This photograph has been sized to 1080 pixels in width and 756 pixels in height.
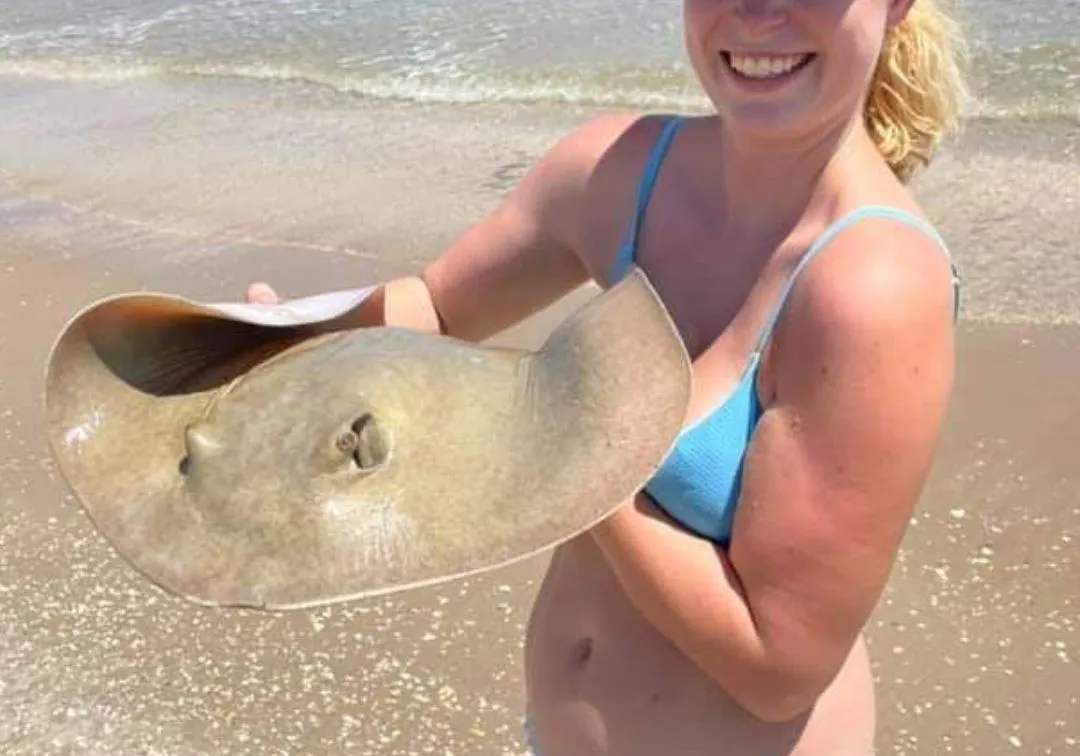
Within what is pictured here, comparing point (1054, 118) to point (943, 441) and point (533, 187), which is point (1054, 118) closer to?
point (943, 441)

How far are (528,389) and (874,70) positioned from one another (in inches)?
25.0

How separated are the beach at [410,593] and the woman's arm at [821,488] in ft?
5.80

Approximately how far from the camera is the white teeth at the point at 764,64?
1.80 meters

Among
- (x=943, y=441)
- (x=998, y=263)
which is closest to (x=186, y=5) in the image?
(x=998, y=263)

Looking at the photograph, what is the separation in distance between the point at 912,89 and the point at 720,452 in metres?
0.54

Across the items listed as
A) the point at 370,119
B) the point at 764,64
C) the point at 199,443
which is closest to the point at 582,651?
the point at 199,443

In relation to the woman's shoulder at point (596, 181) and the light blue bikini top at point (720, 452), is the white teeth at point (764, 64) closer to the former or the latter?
the light blue bikini top at point (720, 452)

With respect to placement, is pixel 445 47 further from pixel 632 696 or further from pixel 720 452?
pixel 720 452

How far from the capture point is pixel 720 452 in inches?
71.4

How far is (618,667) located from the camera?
2.03 metres

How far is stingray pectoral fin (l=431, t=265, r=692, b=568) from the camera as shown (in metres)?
1.48

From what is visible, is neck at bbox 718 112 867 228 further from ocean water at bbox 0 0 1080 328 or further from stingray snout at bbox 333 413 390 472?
ocean water at bbox 0 0 1080 328

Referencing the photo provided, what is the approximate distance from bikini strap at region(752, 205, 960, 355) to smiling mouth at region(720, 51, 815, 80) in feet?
0.58

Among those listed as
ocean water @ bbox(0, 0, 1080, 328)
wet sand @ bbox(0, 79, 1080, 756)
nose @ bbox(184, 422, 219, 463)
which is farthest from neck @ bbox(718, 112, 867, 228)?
ocean water @ bbox(0, 0, 1080, 328)
